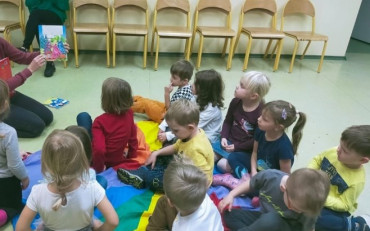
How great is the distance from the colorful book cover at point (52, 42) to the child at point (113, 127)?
5.39ft

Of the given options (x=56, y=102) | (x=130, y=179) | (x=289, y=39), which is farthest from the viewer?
(x=289, y=39)

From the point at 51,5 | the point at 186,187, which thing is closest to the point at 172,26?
the point at 51,5

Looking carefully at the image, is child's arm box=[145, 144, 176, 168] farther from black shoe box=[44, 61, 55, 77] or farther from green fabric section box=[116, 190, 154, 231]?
black shoe box=[44, 61, 55, 77]

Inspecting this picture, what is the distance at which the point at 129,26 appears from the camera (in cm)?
408

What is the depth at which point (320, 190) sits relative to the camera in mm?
1223

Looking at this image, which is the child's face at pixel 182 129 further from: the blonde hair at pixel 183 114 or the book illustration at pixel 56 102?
the book illustration at pixel 56 102

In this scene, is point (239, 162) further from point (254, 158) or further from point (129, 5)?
point (129, 5)

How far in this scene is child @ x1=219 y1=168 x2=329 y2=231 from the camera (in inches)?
48.5

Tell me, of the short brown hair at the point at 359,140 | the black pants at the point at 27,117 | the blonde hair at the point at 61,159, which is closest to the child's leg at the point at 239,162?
the short brown hair at the point at 359,140

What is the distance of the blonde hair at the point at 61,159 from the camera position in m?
1.11

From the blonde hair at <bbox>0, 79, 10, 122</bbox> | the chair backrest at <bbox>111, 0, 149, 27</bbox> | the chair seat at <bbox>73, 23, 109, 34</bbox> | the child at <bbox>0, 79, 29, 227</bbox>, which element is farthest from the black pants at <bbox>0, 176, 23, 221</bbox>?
the chair backrest at <bbox>111, 0, 149, 27</bbox>

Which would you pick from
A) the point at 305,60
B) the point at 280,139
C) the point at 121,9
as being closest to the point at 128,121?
the point at 280,139

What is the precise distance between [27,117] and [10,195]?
35.3 inches

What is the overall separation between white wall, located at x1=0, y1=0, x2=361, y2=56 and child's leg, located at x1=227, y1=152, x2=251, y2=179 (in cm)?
292
